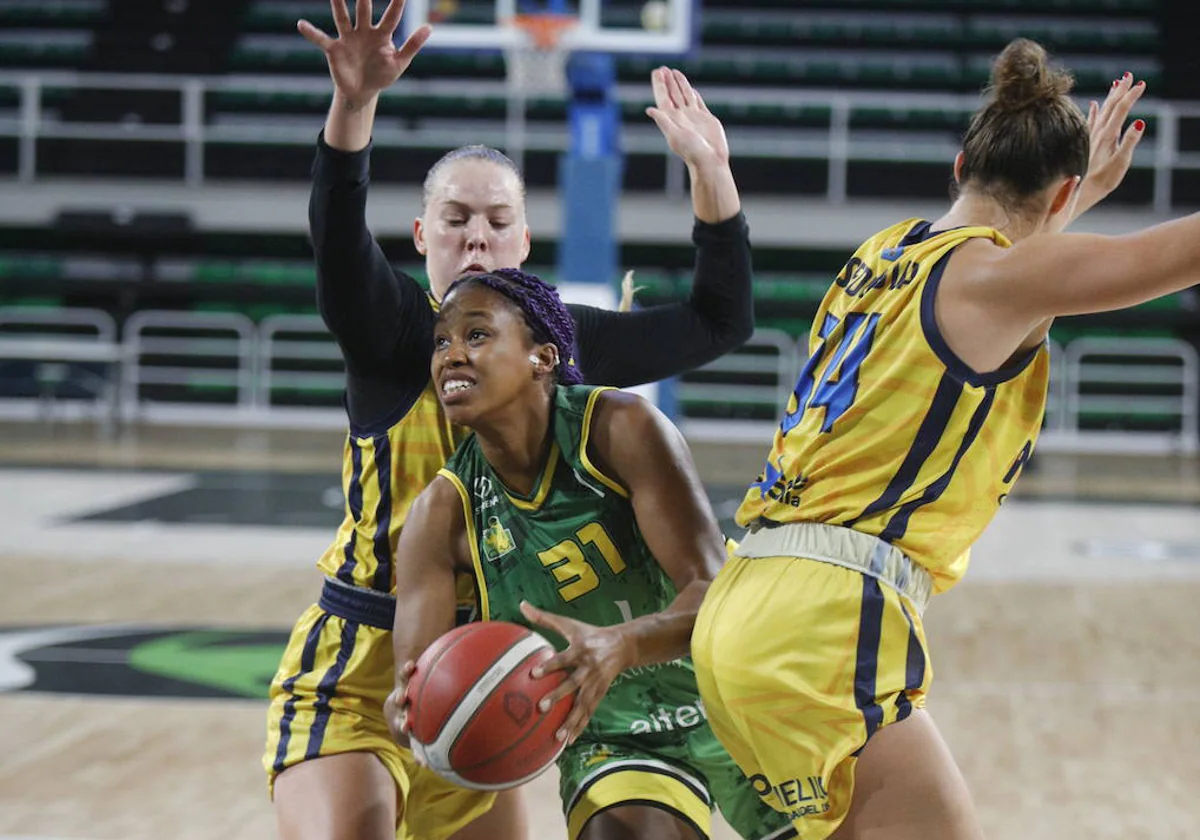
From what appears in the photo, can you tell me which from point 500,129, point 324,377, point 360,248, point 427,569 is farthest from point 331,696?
point 500,129

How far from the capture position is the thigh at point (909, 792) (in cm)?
215

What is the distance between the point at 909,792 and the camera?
217 cm

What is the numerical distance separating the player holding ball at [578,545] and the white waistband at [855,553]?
184mm

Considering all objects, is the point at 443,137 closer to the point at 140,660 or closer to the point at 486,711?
the point at 140,660

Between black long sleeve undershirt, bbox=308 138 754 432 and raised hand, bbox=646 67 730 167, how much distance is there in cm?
17

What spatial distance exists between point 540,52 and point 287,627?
13.7 feet

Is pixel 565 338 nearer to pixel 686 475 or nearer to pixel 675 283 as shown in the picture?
pixel 686 475

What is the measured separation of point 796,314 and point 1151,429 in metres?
4.80

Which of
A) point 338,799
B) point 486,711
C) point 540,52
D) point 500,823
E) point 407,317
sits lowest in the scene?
point 500,823

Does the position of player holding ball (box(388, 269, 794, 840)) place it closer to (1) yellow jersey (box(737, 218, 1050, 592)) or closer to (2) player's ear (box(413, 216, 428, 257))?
(1) yellow jersey (box(737, 218, 1050, 592))

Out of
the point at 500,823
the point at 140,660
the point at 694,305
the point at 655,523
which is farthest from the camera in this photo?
the point at 140,660

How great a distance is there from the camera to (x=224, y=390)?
687 inches

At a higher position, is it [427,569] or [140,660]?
[427,569]

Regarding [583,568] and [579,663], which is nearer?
[579,663]
